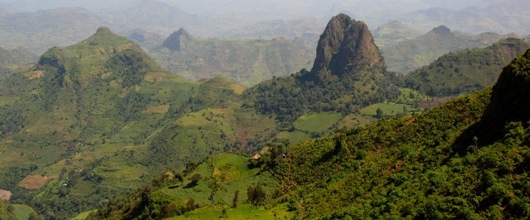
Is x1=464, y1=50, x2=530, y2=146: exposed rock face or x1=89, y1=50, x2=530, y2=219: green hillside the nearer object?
x1=89, y1=50, x2=530, y2=219: green hillside

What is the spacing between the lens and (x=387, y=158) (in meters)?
79.1

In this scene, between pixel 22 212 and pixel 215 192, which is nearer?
pixel 215 192

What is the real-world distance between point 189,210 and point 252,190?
13481 millimetres

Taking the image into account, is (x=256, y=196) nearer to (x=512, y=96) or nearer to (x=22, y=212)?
(x=512, y=96)

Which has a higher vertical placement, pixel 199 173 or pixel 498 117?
pixel 498 117

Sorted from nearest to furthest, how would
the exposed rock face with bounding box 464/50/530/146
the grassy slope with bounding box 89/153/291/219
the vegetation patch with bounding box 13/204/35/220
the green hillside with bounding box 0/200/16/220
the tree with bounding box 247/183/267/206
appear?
the exposed rock face with bounding box 464/50/530/146 < the grassy slope with bounding box 89/153/291/219 < the tree with bounding box 247/183/267/206 < the green hillside with bounding box 0/200/16/220 < the vegetation patch with bounding box 13/204/35/220

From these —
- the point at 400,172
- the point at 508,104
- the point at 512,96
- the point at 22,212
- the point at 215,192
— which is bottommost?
the point at 22,212

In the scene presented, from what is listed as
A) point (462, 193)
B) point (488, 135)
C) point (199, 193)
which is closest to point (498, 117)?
point (488, 135)

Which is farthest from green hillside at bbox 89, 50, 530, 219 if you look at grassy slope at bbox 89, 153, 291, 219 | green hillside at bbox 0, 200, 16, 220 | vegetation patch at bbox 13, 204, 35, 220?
vegetation patch at bbox 13, 204, 35, 220

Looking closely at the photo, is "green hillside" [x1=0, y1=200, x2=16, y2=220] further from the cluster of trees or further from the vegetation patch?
the cluster of trees

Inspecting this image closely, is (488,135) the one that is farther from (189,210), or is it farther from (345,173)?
(189,210)

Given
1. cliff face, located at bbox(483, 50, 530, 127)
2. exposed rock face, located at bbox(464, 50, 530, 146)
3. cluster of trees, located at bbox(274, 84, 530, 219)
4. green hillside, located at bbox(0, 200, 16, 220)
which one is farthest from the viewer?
green hillside, located at bbox(0, 200, 16, 220)

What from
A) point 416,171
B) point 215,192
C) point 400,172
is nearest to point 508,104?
point 416,171

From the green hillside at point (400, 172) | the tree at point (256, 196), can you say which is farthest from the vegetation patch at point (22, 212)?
the tree at point (256, 196)
